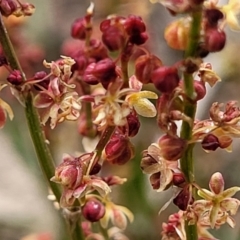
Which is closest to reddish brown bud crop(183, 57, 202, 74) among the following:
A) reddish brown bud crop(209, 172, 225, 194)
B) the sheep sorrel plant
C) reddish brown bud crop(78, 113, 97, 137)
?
the sheep sorrel plant

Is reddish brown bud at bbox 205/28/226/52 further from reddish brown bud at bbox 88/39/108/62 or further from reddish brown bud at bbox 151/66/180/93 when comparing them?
reddish brown bud at bbox 88/39/108/62

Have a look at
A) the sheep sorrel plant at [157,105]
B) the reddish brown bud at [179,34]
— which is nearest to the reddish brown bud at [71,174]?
the sheep sorrel plant at [157,105]

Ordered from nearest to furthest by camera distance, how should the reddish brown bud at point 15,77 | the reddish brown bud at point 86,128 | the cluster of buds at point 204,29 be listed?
the cluster of buds at point 204,29, the reddish brown bud at point 15,77, the reddish brown bud at point 86,128

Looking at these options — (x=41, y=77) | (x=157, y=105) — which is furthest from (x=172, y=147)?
Answer: (x=41, y=77)

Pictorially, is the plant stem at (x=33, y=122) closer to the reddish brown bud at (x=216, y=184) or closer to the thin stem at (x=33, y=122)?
the thin stem at (x=33, y=122)

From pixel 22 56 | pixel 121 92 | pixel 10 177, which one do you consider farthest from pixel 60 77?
pixel 10 177

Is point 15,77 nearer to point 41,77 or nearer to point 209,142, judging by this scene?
point 41,77
